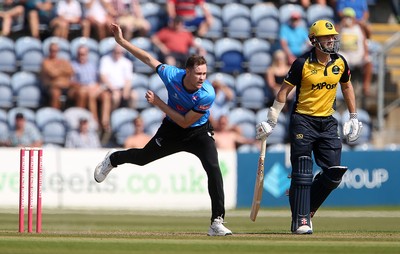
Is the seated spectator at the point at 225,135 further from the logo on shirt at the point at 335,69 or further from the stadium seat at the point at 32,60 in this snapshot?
the logo on shirt at the point at 335,69

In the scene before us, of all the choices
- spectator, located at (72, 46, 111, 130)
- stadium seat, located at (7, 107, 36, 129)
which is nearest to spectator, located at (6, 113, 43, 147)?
stadium seat, located at (7, 107, 36, 129)

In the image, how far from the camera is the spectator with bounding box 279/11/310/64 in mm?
18516

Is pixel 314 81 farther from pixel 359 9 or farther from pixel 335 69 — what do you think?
pixel 359 9

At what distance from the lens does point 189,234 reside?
32.1 ft

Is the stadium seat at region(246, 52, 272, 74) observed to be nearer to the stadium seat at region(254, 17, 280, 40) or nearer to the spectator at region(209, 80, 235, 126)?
the stadium seat at region(254, 17, 280, 40)

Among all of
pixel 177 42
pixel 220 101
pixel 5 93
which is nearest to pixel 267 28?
pixel 177 42

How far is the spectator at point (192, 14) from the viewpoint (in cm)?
1833

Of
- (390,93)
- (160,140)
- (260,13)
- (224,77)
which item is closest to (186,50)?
(224,77)

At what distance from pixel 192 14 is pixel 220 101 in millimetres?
1954

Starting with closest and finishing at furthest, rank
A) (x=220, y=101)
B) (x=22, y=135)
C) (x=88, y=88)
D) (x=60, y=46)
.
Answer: (x=22, y=135), (x=88, y=88), (x=220, y=101), (x=60, y=46)

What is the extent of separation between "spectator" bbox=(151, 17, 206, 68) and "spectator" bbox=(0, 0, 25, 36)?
2482mm

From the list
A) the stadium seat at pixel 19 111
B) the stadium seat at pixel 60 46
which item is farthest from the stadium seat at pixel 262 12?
the stadium seat at pixel 19 111

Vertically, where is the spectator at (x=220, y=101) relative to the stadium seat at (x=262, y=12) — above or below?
below

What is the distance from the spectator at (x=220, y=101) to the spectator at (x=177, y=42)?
31.3 inches
